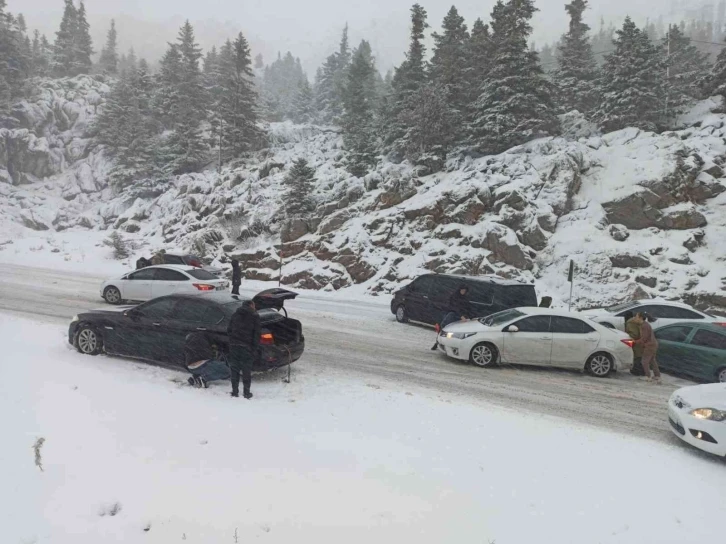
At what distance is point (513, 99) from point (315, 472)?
27.9 meters

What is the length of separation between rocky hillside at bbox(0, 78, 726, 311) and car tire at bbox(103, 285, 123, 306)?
9909 millimetres

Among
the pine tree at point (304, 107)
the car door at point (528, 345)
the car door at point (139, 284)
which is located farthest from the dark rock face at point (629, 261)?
the pine tree at point (304, 107)

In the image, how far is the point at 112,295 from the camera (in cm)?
1445

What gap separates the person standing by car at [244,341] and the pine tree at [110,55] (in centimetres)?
8088

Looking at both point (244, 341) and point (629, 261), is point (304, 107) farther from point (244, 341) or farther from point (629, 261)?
point (244, 341)

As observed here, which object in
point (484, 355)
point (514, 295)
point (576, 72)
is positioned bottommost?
point (484, 355)

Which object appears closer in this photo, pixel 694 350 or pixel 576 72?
pixel 694 350

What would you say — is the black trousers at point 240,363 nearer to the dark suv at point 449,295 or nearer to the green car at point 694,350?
the dark suv at point 449,295

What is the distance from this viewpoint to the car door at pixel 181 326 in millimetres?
8070

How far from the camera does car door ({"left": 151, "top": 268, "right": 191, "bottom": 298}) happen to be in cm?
1366

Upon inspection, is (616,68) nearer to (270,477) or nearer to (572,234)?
(572,234)

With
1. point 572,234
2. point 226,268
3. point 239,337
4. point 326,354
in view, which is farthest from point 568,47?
point 239,337

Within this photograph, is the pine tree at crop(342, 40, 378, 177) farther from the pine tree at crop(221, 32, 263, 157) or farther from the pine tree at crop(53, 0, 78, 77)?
the pine tree at crop(53, 0, 78, 77)

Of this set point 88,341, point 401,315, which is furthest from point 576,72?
point 88,341
